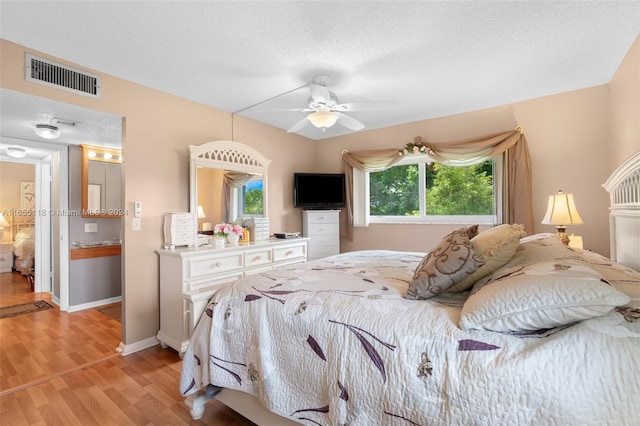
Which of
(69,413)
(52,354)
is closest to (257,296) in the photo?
(69,413)

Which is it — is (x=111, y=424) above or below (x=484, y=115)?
below

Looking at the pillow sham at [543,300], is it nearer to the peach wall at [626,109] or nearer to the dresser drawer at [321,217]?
the peach wall at [626,109]

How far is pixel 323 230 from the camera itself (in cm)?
433

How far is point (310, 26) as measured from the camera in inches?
74.3

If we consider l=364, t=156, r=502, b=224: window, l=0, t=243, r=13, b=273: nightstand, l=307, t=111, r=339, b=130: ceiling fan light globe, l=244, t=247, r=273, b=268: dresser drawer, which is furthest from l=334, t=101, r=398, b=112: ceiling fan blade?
l=0, t=243, r=13, b=273: nightstand

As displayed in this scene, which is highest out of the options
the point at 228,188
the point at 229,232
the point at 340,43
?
the point at 340,43

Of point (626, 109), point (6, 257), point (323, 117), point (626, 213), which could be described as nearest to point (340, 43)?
point (323, 117)

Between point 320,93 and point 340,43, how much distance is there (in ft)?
1.64

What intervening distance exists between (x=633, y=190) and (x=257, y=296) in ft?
7.18

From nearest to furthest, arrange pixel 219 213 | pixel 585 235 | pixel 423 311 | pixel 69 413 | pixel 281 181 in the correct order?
1. pixel 423 311
2. pixel 69 413
3. pixel 585 235
4. pixel 219 213
5. pixel 281 181

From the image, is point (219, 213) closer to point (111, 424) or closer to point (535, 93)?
point (111, 424)

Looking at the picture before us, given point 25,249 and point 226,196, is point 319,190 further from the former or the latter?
point 25,249

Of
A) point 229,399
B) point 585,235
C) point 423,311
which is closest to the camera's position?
point 423,311

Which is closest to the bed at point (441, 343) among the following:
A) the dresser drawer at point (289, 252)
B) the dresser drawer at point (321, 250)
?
the dresser drawer at point (289, 252)
